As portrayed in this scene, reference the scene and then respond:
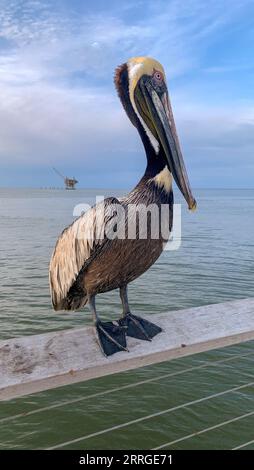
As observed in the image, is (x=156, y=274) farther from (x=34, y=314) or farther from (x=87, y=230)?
(x=87, y=230)

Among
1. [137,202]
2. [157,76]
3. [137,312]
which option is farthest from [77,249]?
[137,312]

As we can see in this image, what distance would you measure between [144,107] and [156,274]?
32.7 feet

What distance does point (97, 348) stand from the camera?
6.49 feet

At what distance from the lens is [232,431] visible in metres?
4.73

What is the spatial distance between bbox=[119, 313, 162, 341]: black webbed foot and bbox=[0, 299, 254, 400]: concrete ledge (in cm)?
3

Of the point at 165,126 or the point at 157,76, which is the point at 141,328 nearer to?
the point at 165,126

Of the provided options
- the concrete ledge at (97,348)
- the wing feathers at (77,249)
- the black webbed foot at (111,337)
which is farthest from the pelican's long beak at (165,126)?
the black webbed foot at (111,337)

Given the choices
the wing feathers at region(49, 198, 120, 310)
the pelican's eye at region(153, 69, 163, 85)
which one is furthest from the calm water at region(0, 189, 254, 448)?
the pelican's eye at region(153, 69, 163, 85)

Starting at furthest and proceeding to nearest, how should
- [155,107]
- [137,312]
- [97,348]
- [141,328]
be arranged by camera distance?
[137,312]
[155,107]
[141,328]
[97,348]

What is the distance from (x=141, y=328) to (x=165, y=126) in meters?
1.06

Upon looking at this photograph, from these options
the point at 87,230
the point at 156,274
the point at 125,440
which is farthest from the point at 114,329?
the point at 156,274

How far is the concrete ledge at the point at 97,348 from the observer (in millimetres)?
1693

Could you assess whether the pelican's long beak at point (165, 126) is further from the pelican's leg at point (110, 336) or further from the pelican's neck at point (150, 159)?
the pelican's leg at point (110, 336)

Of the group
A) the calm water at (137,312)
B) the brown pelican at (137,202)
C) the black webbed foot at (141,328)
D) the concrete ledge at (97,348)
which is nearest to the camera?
the concrete ledge at (97,348)
